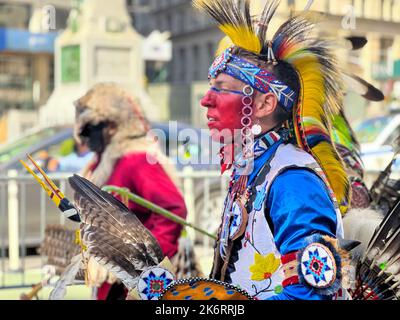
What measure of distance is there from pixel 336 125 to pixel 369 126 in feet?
28.6

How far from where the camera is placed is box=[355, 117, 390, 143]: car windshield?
11109mm

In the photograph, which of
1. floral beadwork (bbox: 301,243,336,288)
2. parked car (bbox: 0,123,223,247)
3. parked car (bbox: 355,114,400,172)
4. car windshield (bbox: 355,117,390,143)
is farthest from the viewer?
car windshield (bbox: 355,117,390,143)

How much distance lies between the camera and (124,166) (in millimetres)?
4023

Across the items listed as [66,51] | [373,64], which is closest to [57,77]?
[66,51]

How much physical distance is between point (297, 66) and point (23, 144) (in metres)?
6.90

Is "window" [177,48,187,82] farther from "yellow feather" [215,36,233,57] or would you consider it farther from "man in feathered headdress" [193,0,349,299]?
"man in feathered headdress" [193,0,349,299]

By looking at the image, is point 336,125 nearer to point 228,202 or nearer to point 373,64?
point 228,202

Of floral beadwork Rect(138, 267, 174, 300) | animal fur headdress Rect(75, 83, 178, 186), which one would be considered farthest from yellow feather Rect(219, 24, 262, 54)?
animal fur headdress Rect(75, 83, 178, 186)

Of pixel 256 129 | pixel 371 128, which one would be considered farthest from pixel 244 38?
pixel 371 128

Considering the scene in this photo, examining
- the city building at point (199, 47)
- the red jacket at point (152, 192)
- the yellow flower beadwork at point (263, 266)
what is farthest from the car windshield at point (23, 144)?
the yellow flower beadwork at point (263, 266)

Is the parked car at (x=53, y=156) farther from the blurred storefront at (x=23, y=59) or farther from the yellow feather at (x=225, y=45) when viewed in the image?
the blurred storefront at (x=23, y=59)

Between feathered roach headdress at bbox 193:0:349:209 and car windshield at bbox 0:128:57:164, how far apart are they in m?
6.39

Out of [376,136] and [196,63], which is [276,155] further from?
[196,63]

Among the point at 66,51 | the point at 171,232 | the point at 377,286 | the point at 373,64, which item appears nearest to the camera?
the point at 377,286
